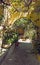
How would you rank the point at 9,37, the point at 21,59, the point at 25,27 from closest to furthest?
the point at 21,59, the point at 9,37, the point at 25,27

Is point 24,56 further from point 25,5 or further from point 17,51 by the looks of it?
point 25,5

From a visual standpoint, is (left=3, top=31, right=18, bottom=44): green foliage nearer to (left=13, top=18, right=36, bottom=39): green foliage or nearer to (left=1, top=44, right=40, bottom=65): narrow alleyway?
(left=1, top=44, right=40, bottom=65): narrow alleyway

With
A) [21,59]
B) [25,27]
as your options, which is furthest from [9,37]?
[25,27]

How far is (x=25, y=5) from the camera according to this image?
20.4 ft

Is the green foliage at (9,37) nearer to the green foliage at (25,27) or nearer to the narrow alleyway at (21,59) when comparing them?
the narrow alleyway at (21,59)

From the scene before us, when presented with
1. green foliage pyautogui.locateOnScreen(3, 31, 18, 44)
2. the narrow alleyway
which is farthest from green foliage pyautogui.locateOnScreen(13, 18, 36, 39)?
the narrow alleyway

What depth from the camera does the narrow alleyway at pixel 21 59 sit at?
13222 mm

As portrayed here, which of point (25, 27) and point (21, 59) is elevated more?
point (25, 27)

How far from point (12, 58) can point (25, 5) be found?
852cm

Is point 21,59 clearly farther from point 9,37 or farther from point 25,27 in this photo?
point 25,27

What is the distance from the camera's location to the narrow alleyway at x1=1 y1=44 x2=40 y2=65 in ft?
43.4

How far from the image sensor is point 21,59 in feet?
47.2

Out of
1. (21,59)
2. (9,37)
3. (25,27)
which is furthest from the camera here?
(25,27)

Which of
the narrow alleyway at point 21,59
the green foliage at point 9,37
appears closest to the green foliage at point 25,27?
the green foliage at point 9,37
